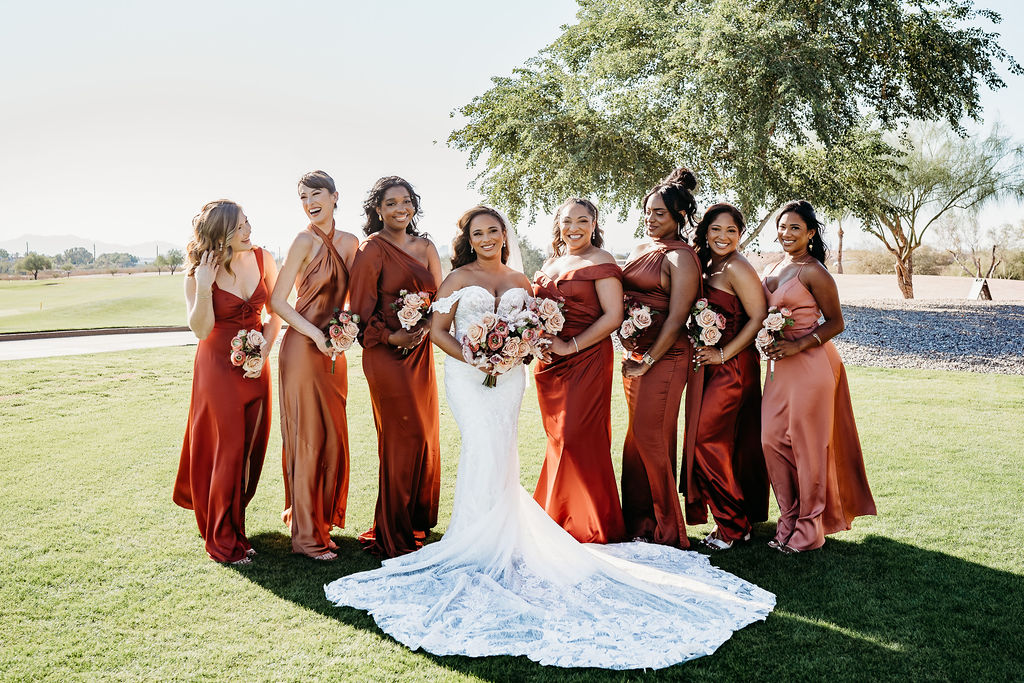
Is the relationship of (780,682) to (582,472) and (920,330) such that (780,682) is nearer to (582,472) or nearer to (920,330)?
(582,472)

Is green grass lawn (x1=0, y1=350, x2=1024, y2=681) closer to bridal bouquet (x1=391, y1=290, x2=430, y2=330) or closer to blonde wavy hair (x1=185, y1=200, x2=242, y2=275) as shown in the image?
bridal bouquet (x1=391, y1=290, x2=430, y2=330)

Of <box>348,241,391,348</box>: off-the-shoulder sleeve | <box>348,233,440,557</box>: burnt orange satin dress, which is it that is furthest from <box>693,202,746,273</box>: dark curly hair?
<box>348,241,391,348</box>: off-the-shoulder sleeve

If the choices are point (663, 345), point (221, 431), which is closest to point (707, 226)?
point (663, 345)

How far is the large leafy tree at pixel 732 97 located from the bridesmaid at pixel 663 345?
501 inches

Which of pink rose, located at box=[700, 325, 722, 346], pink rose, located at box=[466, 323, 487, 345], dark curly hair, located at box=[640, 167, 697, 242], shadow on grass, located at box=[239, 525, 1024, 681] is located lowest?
shadow on grass, located at box=[239, 525, 1024, 681]

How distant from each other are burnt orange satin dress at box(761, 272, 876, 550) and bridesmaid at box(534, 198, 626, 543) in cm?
128

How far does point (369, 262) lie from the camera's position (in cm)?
555

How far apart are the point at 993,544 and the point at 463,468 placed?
13.9 feet

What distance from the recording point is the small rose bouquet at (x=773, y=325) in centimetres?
560

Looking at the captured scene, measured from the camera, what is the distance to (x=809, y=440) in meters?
5.68

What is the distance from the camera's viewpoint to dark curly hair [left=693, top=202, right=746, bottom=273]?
19.0 feet

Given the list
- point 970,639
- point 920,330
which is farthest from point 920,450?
point 920,330

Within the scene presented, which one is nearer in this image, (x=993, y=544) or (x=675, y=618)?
(x=675, y=618)

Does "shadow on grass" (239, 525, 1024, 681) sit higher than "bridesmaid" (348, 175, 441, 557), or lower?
lower
